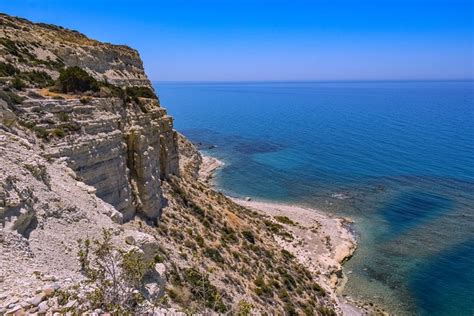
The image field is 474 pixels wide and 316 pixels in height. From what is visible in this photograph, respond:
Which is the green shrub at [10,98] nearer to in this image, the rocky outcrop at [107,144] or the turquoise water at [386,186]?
the rocky outcrop at [107,144]

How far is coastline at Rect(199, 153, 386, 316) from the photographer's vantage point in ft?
127

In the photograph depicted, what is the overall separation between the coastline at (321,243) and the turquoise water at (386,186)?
154 cm

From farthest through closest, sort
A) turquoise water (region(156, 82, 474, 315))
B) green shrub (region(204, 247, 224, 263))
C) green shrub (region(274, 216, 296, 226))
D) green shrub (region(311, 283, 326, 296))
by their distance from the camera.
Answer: green shrub (region(274, 216, 296, 226))
turquoise water (region(156, 82, 474, 315))
green shrub (region(311, 283, 326, 296))
green shrub (region(204, 247, 224, 263))

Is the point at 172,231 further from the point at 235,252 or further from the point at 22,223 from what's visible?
the point at 22,223

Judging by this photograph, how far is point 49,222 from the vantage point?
15.2m

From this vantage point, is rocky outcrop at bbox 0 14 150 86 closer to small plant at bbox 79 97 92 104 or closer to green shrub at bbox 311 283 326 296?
small plant at bbox 79 97 92 104

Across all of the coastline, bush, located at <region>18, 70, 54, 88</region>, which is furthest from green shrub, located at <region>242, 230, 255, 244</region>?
bush, located at <region>18, 70, 54, 88</region>

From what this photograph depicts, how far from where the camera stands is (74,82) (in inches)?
1127

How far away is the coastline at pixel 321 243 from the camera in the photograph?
127 feet

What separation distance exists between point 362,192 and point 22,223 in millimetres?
64498

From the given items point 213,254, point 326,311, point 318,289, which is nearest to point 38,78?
point 213,254

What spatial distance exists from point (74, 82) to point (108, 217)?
14.2 m

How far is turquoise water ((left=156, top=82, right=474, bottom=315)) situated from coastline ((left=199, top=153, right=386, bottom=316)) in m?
1.54

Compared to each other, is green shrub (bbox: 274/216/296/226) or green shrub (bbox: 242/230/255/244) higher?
green shrub (bbox: 242/230/255/244)
